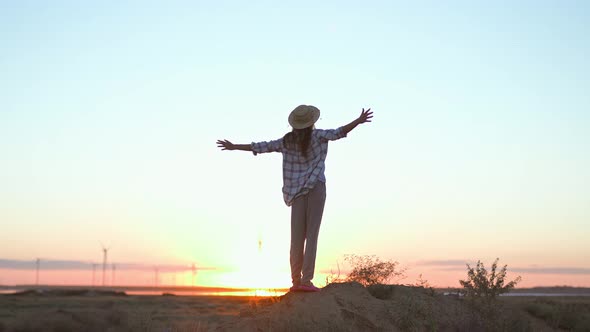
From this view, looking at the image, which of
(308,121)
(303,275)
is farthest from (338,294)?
(308,121)

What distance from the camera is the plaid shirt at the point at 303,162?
12.4 meters

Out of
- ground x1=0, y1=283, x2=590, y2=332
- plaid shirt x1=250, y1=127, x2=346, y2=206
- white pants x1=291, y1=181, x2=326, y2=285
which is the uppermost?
plaid shirt x1=250, y1=127, x2=346, y2=206

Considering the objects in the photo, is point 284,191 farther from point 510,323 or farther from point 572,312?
point 572,312

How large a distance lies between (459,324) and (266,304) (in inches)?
123

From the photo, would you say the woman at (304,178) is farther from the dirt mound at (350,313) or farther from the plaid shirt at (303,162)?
the dirt mound at (350,313)

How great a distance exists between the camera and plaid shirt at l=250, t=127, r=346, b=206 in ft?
40.7

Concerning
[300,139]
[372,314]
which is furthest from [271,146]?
[372,314]

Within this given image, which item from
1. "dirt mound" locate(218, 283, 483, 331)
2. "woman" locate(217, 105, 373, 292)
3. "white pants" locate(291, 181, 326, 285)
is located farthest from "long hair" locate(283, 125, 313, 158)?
"dirt mound" locate(218, 283, 483, 331)

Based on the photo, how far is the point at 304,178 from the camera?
12.5 m

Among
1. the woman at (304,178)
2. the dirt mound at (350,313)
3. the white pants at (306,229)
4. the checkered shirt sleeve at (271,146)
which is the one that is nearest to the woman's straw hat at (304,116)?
the woman at (304,178)

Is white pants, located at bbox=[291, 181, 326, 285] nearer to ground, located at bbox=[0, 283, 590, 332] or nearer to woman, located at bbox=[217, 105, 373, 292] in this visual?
woman, located at bbox=[217, 105, 373, 292]

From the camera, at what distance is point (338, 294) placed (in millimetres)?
12859

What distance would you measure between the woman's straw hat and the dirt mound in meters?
2.70

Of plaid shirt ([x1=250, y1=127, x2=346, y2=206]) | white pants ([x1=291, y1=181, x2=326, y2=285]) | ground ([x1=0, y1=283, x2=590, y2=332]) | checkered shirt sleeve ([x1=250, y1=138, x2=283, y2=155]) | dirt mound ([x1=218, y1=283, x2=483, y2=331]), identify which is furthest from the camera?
checkered shirt sleeve ([x1=250, y1=138, x2=283, y2=155])
